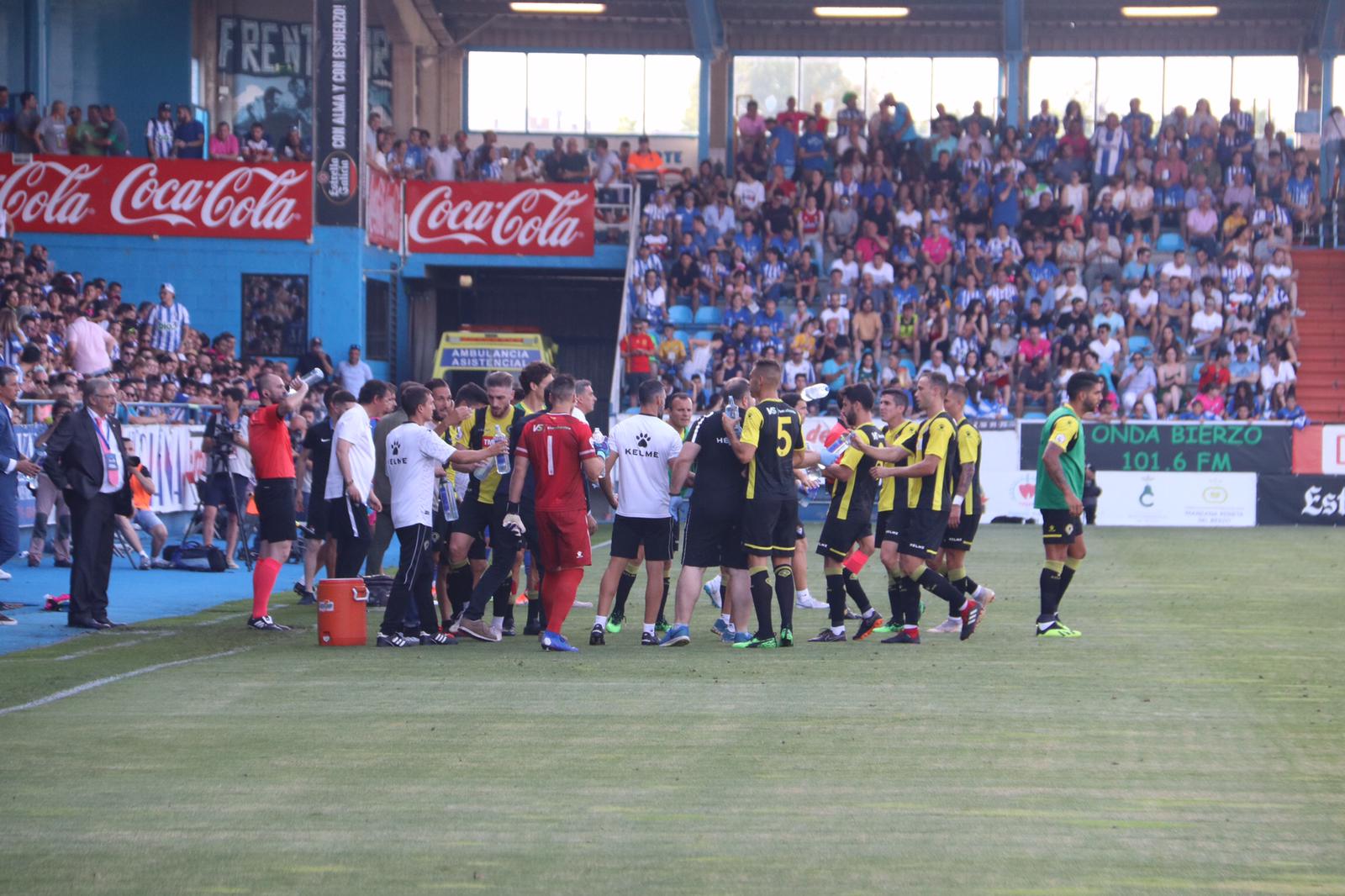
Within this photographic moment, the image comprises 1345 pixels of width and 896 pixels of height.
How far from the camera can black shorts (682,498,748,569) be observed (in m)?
11.8

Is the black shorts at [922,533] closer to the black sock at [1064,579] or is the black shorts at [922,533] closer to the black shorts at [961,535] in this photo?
the black shorts at [961,535]

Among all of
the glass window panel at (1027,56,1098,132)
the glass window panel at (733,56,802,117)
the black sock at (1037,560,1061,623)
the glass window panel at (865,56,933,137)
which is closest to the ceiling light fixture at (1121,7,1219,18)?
the glass window panel at (1027,56,1098,132)

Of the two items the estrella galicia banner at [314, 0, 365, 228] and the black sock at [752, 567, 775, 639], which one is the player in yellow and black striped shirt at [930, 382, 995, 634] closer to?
the black sock at [752, 567, 775, 639]

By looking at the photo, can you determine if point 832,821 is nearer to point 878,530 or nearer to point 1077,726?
point 1077,726

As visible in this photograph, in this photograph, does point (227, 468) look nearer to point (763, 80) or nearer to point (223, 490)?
point (223, 490)

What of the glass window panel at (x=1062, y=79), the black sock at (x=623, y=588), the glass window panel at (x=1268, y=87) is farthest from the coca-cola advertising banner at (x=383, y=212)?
the glass window panel at (x=1268, y=87)

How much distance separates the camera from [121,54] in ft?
110

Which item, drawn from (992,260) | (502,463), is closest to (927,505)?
(502,463)

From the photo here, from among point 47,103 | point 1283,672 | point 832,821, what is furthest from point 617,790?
point 47,103

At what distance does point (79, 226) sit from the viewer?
98.2 ft

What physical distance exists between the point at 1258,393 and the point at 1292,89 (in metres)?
12.3

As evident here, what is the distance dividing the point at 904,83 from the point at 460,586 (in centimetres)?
2978

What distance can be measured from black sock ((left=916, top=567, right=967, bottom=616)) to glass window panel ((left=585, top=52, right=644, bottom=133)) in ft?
94.9

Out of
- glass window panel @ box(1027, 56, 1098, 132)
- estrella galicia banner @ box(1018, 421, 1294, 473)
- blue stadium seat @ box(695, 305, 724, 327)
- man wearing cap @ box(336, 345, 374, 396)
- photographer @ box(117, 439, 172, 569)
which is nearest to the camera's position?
photographer @ box(117, 439, 172, 569)
